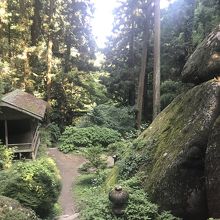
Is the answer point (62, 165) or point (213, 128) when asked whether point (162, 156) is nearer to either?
point (213, 128)

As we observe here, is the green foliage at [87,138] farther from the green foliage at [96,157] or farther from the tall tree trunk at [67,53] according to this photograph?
the tall tree trunk at [67,53]

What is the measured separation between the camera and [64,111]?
36938 millimetres

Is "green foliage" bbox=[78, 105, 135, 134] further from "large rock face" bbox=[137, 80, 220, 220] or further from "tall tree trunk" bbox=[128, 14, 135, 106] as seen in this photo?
"large rock face" bbox=[137, 80, 220, 220]

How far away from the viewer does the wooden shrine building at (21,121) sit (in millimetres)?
21984

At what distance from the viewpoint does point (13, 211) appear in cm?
1041

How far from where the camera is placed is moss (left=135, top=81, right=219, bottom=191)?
1039 cm

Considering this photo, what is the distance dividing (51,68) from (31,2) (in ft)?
20.4

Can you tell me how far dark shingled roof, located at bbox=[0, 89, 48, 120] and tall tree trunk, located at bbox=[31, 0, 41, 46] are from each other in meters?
10.4

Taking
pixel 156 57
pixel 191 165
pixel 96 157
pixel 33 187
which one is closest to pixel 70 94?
pixel 156 57

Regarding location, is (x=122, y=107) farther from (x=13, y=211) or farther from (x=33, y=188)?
(x=13, y=211)

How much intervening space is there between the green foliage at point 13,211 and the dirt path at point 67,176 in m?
1.96

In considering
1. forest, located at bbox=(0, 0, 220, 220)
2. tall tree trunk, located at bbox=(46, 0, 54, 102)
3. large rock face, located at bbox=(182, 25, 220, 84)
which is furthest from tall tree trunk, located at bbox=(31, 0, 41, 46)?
large rock face, located at bbox=(182, 25, 220, 84)

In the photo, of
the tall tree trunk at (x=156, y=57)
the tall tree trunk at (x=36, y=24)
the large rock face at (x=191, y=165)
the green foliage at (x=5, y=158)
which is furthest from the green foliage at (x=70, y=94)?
the large rock face at (x=191, y=165)

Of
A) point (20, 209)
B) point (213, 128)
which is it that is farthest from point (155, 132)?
point (20, 209)
